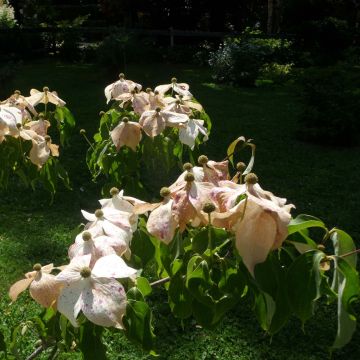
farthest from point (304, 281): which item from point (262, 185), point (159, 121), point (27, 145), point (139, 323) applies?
point (262, 185)

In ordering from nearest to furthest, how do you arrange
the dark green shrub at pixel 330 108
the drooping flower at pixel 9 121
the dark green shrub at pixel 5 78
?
the drooping flower at pixel 9 121, the dark green shrub at pixel 330 108, the dark green shrub at pixel 5 78

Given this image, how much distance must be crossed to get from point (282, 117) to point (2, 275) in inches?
209

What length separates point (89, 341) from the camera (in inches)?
37.8

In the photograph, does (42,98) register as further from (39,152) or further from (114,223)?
(114,223)

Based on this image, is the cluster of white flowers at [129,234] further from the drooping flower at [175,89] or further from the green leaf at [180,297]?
the drooping flower at [175,89]

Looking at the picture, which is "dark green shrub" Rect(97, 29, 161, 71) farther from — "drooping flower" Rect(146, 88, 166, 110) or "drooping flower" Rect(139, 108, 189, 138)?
"drooping flower" Rect(139, 108, 189, 138)

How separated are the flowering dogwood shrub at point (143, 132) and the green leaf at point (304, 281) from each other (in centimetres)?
85

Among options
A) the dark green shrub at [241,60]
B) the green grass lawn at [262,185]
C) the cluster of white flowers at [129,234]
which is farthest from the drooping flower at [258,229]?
the dark green shrub at [241,60]

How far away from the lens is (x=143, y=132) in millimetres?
1940

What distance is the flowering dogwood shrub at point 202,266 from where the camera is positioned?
0.84 meters

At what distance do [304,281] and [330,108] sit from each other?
5.77 meters

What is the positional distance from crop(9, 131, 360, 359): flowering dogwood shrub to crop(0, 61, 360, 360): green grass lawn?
1708 millimetres

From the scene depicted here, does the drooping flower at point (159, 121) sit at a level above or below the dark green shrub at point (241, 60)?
above

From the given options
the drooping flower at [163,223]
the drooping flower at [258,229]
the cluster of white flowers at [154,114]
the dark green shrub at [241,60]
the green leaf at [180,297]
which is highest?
the drooping flower at [258,229]
